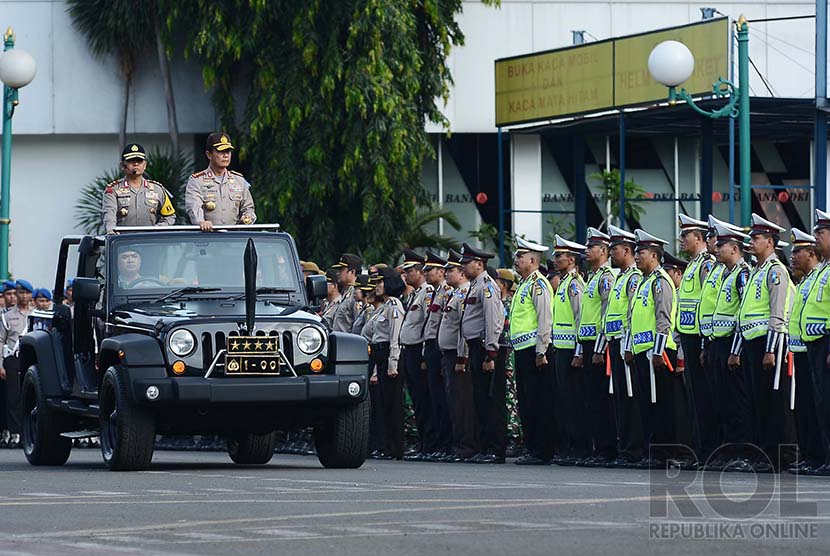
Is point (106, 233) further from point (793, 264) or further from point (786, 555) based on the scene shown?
point (786, 555)

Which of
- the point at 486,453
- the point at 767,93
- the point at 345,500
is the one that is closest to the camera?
the point at 345,500

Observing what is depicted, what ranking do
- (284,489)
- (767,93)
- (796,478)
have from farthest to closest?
(767,93), (796,478), (284,489)

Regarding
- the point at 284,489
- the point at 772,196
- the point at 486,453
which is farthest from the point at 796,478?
the point at 772,196

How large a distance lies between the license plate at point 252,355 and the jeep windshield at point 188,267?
1076 millimetres

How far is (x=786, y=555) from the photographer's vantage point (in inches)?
345

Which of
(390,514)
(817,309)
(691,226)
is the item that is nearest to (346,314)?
(691,226)

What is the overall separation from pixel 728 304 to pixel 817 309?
1.09m

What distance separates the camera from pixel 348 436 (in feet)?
53.1

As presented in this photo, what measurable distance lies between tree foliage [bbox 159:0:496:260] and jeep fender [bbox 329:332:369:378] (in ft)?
56.1

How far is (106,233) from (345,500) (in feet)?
18.6

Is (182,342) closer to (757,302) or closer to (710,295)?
(710,295)

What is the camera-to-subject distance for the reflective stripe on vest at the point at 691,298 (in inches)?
665

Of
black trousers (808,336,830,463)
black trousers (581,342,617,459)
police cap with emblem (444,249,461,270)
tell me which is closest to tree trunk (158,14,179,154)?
police cap with emblem (444,249,461,270)

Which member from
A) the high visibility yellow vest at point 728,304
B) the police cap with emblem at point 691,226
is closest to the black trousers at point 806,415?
the high visibility yellow vest at point 728,304
